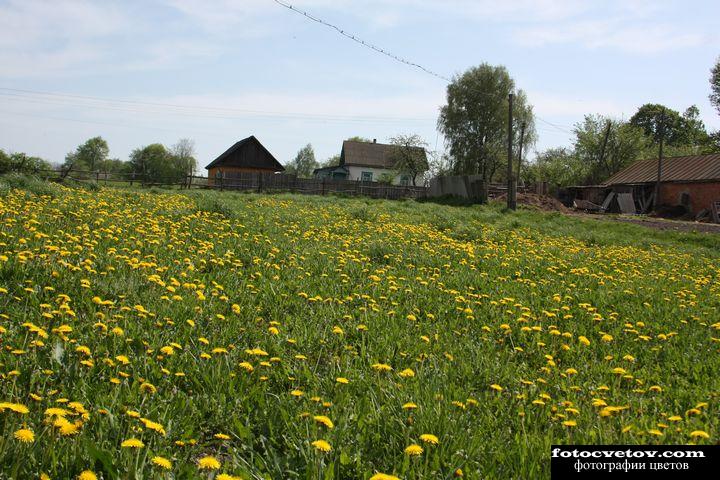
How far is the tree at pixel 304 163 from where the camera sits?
119637 mm

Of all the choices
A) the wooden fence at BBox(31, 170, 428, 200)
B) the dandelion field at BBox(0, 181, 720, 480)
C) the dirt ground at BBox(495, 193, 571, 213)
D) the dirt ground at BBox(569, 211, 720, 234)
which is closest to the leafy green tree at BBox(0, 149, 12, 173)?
the wooden fence at BBox(31, 170, 428, 200)

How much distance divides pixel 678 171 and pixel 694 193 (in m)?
3.10

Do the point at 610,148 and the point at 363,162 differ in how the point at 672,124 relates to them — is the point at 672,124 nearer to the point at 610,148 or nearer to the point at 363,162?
the point at 610,148

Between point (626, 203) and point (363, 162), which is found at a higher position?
point (363, 162)

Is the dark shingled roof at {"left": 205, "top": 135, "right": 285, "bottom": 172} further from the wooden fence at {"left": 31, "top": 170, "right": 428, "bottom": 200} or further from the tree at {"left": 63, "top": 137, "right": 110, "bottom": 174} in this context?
the tree at {"left": 63, "top": 137, "right": 110, "bottom": 174}

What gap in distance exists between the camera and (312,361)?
3.62 m

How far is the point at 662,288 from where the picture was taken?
7.20 meters

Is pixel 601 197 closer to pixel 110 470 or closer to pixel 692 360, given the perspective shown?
pixel 692 360

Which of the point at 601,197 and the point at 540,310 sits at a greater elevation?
the point at 601,197

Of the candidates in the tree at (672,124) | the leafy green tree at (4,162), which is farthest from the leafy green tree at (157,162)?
the tree at (672,124)

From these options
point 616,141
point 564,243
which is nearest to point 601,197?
point 616,141

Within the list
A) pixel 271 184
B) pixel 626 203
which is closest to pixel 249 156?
pixel 271 184

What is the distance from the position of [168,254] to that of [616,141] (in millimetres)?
61247

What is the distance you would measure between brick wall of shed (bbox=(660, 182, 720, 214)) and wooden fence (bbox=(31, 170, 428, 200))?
1696cm
